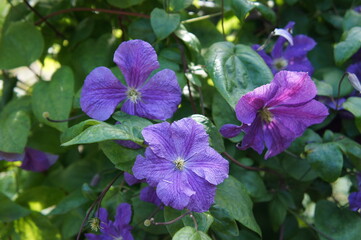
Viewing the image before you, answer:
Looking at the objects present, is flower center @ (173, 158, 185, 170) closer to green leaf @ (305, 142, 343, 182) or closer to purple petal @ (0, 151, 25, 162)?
green leaf @ (305, 142, 343, 182)

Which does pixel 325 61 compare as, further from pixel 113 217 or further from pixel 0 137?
pixel 0 137

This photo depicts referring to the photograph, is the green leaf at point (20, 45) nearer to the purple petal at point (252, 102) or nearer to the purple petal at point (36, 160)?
the purple petal at point (36, 160)

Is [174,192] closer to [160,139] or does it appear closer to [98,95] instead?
[160,139]

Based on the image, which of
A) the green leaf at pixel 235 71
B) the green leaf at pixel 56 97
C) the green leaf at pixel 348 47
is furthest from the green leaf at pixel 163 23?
the green leaf at pixel 348 47

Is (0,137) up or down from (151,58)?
down

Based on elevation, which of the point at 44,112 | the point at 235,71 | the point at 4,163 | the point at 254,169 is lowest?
the point at 4,163

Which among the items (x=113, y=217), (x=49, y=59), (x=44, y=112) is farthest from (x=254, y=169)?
(x=49, y=59)
